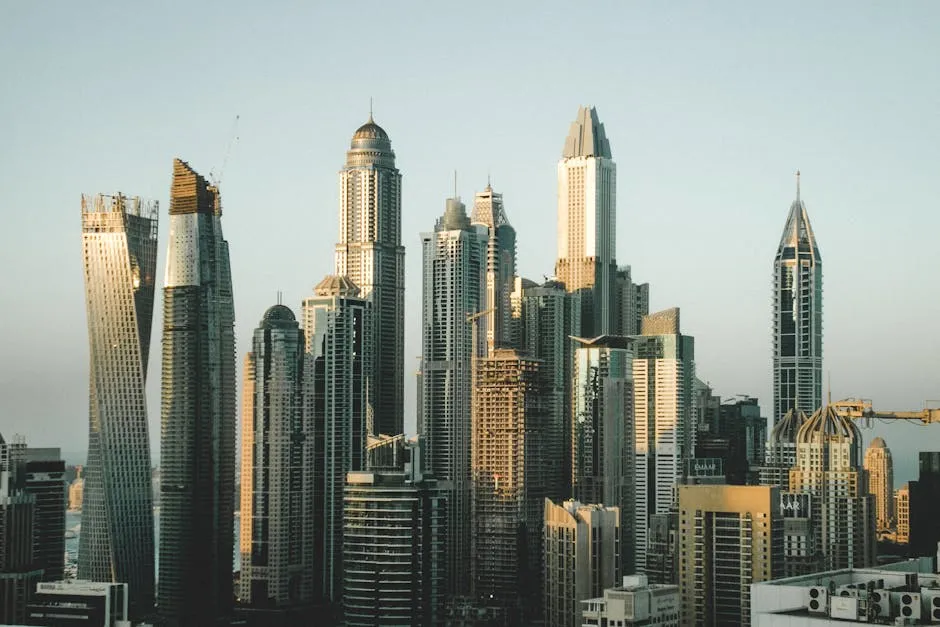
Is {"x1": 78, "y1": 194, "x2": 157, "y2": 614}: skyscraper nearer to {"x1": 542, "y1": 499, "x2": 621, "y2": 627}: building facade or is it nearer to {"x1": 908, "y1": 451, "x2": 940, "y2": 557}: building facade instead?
{"x1": 542, "y1": 499, "x2": 621, "y2": 627}: building facade

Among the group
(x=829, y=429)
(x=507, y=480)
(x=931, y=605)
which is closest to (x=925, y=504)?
(x=829, y=429)

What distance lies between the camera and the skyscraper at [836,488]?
2051 inches

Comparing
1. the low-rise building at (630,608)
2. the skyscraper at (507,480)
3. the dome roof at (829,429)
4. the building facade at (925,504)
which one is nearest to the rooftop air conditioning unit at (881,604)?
the low-rise building at (630,608)

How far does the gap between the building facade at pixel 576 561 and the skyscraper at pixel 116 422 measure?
1697 cm

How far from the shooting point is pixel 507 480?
6506 cm

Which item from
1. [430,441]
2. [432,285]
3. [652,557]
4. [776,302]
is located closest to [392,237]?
[432,285]

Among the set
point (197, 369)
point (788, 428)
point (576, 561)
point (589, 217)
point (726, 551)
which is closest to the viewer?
point (726, 551)

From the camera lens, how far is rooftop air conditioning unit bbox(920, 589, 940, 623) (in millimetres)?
12258

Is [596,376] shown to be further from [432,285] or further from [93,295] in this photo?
[93,295]

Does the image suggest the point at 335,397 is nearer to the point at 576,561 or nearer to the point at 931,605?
the point at 576,561

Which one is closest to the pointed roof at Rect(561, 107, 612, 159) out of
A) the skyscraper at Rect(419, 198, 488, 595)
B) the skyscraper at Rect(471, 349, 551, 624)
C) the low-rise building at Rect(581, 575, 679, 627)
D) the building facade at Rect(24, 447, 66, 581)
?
the skyscraper at Rect(419, 198, 488, 595)

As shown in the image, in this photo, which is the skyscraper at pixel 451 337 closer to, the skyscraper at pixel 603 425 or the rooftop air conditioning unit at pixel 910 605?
the skyscraper at pixel 603 425

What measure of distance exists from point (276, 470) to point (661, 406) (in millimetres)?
20776

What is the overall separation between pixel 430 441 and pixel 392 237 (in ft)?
39.8
